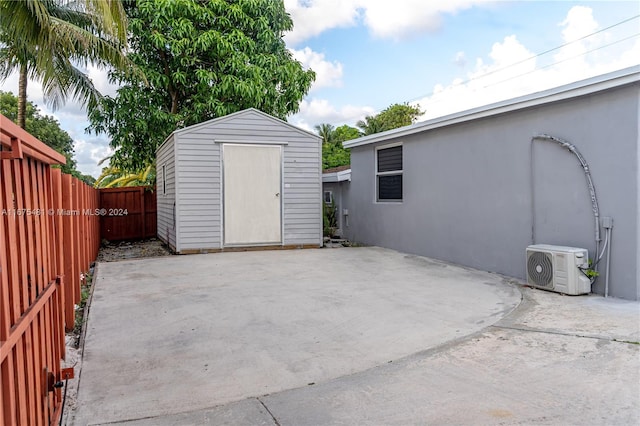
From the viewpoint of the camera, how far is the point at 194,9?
42.4 ft

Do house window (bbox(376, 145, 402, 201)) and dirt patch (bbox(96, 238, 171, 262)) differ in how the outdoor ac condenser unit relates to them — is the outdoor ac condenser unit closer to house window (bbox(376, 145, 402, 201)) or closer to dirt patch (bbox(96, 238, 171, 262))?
house window (bbox(376, 145, 402, 201))

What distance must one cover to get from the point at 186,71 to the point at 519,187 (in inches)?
434

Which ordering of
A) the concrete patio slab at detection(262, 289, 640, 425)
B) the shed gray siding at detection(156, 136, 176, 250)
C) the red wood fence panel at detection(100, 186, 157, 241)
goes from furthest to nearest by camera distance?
1. the red wood fence panel at detection(100, 186, 157, 241)
2. the shed gray siding at detection(156, 136, 176, 250)
3. the concrete patio slab at detection(262, 289, 640, 425)

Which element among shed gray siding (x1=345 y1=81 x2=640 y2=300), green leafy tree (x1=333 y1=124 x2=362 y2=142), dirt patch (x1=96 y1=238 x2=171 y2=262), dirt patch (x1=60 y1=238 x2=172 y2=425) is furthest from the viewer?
green leafy tree (x1=333 y1=124 x2=362 y2=142)

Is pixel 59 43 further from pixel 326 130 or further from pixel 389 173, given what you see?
pixel 326 130

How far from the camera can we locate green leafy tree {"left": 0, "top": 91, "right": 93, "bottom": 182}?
20.7 meters

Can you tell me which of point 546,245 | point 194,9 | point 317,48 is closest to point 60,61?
point 194,9

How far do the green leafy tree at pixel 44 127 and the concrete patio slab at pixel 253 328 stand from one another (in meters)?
18.2

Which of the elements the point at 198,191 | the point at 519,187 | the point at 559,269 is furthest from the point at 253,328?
the point at 198,191

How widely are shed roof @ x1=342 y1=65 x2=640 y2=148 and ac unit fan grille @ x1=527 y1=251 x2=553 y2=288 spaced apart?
1967mm

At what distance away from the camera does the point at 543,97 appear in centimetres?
571

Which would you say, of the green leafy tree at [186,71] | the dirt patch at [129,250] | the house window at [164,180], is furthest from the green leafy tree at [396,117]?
the dirt patch at [129,250]

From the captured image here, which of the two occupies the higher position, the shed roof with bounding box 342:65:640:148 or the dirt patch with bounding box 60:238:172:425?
the shed roof with bounding box 342:65:640:148

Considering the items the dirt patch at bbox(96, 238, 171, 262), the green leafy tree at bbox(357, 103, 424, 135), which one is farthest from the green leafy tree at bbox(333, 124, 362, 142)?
the dirt patch at bbox(96, 238, 171, 262)
